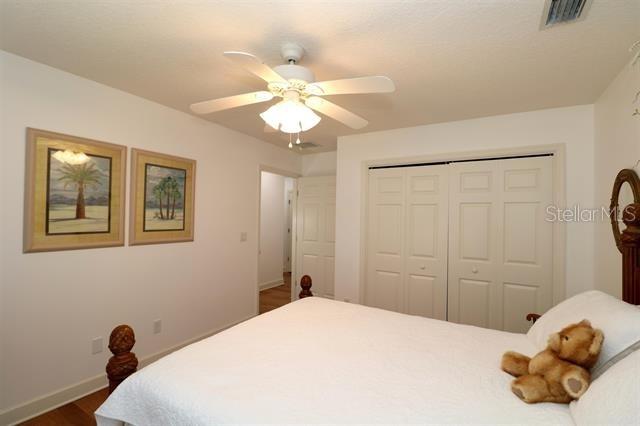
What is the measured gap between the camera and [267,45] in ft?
5.63

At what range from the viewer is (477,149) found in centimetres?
296

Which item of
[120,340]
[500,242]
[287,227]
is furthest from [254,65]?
[287,227]

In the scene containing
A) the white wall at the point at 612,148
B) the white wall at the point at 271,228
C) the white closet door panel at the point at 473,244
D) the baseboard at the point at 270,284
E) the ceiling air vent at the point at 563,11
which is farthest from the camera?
the white wall at the point at 271,228

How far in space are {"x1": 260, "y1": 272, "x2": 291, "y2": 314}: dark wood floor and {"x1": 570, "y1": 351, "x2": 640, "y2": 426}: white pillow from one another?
3.84m

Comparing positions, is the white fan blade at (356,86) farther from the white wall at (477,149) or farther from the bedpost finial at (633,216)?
the white wall at (477,149)

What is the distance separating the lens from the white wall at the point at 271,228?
19.0ft

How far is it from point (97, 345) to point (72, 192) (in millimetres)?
1198

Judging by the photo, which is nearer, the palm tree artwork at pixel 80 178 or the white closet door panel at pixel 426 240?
the palm tree artwork at pixel 80 178

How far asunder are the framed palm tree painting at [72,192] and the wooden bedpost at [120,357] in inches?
49.5

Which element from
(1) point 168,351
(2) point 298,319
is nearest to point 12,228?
(1) point 168,351

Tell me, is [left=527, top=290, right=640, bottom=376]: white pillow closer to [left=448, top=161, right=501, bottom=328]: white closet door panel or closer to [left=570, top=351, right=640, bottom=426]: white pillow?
[left=570, top=351, right=640, bottom=426]: white pillow

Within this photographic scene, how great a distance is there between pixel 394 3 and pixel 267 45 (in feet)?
2.40

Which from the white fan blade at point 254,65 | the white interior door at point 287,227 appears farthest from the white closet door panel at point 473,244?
the white interior door at point 287,227

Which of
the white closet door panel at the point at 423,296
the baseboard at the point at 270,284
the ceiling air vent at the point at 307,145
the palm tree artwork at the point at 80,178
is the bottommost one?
the baseboard at the point at 270,284
